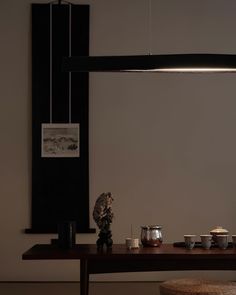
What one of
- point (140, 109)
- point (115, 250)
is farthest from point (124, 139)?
point (115, 250)

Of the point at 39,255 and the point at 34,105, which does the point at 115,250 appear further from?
the point at 34,105

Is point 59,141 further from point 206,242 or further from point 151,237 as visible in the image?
point 206,242

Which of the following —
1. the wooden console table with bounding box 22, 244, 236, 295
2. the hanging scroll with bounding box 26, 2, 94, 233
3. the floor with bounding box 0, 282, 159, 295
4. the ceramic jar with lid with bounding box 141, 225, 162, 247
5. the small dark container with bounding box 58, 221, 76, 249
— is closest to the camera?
the wooden console table with bounding box 22, 244, 236, 295

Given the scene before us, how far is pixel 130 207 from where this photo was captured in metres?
7.89

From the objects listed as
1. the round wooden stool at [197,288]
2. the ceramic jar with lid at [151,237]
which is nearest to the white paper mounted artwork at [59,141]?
the ceramic jar with lid at [151,237]

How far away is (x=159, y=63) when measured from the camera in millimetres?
4961

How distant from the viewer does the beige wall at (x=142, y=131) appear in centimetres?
787

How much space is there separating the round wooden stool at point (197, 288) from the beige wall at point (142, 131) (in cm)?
312

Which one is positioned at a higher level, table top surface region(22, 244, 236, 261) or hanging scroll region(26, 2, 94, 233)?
hanging scroll region(26, 2, 94, 233)

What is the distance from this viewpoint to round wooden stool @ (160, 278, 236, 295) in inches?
178

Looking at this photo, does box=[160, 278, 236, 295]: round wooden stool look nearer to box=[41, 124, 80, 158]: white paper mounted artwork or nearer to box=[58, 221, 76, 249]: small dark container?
box=[58, 221, 76, 249]: small dark container

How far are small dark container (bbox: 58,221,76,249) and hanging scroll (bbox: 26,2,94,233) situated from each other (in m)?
2.82

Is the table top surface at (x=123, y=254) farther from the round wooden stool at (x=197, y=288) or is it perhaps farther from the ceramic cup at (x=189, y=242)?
the round wooden stool at (x=197, y=288)

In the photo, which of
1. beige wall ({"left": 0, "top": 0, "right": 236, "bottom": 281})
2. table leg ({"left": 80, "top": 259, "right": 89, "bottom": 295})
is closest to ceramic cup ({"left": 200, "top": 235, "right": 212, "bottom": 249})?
table leg ({"left": 80, "top": 259, "right": 89, "bottom": 295})
